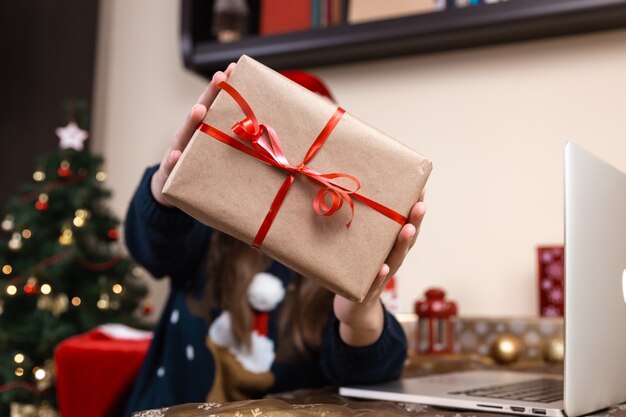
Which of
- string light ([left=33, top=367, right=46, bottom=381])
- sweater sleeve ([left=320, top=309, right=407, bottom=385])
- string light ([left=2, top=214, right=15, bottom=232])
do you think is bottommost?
string light ([left=33, top=367, right=46, bottom=381])

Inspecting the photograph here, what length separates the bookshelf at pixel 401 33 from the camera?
144cm

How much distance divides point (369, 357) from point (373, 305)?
3.6 inches

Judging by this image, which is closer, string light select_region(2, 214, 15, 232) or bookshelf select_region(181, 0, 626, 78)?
bookshelf select_region(181, 0, 626, 78)

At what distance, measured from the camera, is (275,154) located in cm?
66

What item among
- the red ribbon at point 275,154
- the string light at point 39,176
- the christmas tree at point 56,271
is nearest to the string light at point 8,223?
the christmas tree at point 56,271

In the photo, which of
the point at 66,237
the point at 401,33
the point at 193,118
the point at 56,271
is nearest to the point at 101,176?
the point at 66,237

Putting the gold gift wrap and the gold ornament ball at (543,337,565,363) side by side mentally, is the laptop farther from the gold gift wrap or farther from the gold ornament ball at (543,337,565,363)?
the gold ornament ball at (543,337,565,363)

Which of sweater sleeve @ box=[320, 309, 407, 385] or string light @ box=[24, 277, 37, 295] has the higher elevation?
string light @ box=[24, 277, 37, 295]

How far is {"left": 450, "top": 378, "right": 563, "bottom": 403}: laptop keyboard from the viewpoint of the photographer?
742 mm

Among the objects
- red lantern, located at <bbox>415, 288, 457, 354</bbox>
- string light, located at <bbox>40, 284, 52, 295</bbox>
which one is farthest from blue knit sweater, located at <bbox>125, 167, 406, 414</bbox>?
string light, located at <bbox>40, 284, 52, 295</bbox>

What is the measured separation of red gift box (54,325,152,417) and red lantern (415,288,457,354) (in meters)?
0.57

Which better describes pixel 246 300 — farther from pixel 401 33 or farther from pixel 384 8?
pixel 384 8

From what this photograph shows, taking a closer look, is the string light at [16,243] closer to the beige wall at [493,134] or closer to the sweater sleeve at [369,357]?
the beige wall at [493,134]

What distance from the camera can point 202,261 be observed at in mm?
1151
